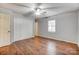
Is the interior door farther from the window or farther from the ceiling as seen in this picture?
the window

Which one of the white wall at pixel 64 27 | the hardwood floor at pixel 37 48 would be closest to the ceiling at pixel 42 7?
the white wall at pixel 64 27

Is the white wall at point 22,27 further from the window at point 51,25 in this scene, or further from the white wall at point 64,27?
the window at point 51,25

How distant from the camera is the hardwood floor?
7.42 feet

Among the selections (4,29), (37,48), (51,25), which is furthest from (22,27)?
(51,25)

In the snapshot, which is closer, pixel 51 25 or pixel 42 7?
pixel 42 7

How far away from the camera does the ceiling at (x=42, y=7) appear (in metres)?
2.19

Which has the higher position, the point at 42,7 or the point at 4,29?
the point at 42,7

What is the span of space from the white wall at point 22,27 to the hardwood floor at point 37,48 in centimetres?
15

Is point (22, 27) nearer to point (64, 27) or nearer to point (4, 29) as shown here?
point (4, 29)

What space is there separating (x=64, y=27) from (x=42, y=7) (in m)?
0.77

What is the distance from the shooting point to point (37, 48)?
2287 millimetres

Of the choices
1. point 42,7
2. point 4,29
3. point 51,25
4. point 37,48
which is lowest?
point 37,48
